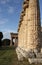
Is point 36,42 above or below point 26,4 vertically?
below

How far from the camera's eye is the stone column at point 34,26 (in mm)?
11719

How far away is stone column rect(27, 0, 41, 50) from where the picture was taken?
11.7 metres

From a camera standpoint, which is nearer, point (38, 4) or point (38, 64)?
point (38, 64)

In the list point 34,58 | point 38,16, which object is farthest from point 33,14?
point 34,58

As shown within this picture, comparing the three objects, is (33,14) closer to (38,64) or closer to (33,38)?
(33,38)

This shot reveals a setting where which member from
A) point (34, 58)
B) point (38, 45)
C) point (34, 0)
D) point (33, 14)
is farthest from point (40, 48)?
point (34, 0)

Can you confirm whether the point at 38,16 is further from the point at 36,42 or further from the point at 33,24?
the point at 36,42

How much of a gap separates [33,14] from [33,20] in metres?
0.38

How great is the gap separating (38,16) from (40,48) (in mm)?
2025

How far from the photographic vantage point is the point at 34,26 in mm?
11977

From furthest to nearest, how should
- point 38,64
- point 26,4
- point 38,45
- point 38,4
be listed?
point 26,4 < point 38,4 < point 38,45 < point 38,64

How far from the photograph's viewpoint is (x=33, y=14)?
1217 centimetres

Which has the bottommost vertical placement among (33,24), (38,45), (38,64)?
(38,64)

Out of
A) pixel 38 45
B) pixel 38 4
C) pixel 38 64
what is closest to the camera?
pixel 38 64
